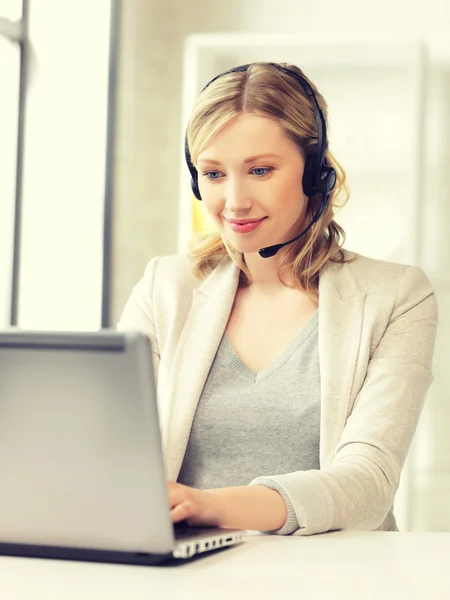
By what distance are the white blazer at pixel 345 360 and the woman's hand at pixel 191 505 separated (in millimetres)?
131

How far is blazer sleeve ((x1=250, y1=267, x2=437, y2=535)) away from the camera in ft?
3.72

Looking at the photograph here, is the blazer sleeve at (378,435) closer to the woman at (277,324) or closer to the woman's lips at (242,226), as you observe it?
the woman at (277,324)

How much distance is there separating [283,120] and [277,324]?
1.21 feet

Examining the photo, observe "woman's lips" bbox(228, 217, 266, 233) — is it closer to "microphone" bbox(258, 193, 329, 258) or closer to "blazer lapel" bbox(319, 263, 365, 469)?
"microphone" bbox(258, 193, 329, 258)

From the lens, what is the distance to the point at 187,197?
335cm

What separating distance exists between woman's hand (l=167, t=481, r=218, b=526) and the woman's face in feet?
1.97

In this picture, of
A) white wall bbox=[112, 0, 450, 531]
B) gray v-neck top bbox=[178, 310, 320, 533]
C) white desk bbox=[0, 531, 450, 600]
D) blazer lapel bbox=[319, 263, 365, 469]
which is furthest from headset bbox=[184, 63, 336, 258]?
white wall bbox=[112, 0, 450, 531]

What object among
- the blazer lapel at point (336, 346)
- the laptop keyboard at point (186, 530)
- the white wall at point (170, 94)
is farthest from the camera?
the white wall at point (170, 94)

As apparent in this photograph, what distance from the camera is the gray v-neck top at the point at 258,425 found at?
1.53 metres

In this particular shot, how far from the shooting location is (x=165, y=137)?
3.81 metres

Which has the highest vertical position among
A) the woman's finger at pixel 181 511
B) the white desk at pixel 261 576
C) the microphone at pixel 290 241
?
the microphone at pixel 290 241

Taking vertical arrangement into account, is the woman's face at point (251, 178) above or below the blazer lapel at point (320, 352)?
above

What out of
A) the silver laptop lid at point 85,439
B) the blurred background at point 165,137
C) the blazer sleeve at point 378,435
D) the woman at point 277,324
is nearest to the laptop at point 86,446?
the silver laptop lid at point 85,439

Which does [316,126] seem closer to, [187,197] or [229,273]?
[229,273]
